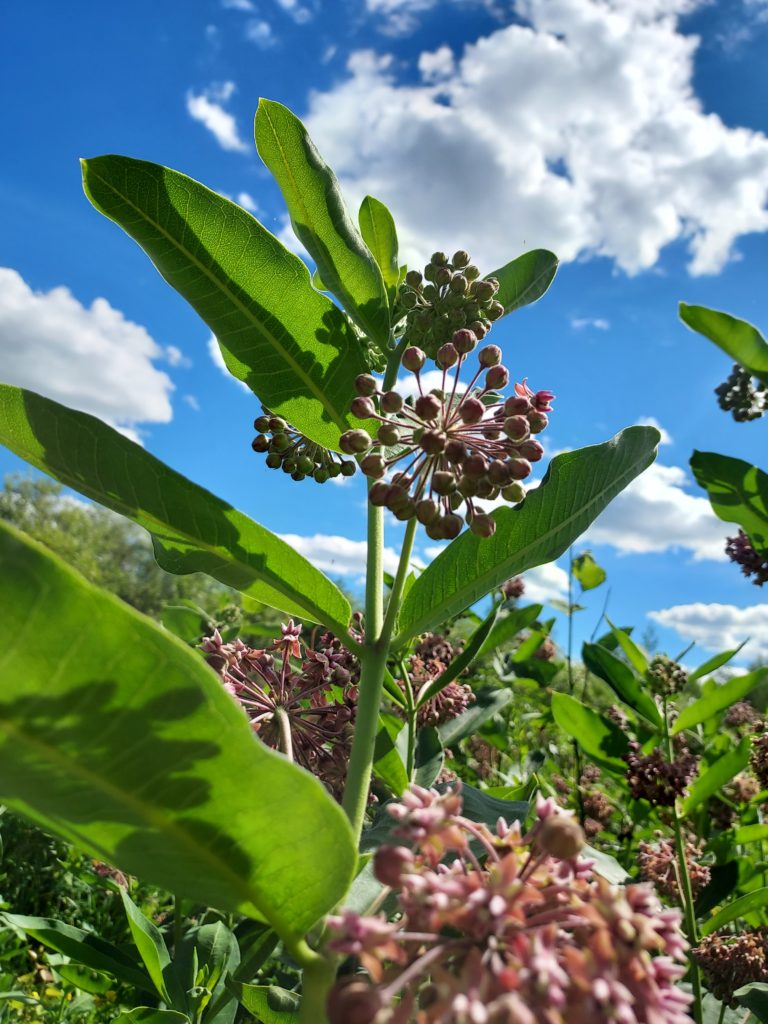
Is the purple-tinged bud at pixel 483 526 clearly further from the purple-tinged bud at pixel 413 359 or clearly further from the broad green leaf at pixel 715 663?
the broad green leaf at pixel 715 663

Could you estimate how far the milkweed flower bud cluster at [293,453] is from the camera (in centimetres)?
210

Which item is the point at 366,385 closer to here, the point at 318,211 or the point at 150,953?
the point at 318,211

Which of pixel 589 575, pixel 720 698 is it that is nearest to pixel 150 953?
pixel 720 698

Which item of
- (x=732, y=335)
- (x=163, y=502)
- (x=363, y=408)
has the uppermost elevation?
(x=732, y=335)

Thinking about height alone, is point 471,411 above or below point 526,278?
below

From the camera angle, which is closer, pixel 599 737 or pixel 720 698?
pixel 720 698

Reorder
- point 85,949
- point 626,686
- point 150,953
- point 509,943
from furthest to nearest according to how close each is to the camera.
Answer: point 626,686, point 85,949, point 150,953, point 509,943

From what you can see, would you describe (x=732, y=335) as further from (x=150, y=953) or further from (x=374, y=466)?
(x=150, y=953)

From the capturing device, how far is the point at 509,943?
35.1 inches

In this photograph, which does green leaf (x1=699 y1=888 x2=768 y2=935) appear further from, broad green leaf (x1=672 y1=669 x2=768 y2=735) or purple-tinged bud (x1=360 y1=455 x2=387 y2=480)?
purple-tinged bud (x1=360 y1=455 x2=387 y2=480)

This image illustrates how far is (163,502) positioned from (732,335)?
108 inches

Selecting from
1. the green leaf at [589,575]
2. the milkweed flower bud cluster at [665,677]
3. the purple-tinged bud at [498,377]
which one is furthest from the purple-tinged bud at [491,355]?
the green leaf at [589,575]

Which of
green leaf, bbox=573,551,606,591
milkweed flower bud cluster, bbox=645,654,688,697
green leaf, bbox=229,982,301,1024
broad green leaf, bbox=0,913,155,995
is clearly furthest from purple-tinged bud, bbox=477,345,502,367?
green leaf, bbox=573,551,606,591

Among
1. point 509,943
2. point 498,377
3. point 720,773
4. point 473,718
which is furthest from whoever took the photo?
point 473,718
